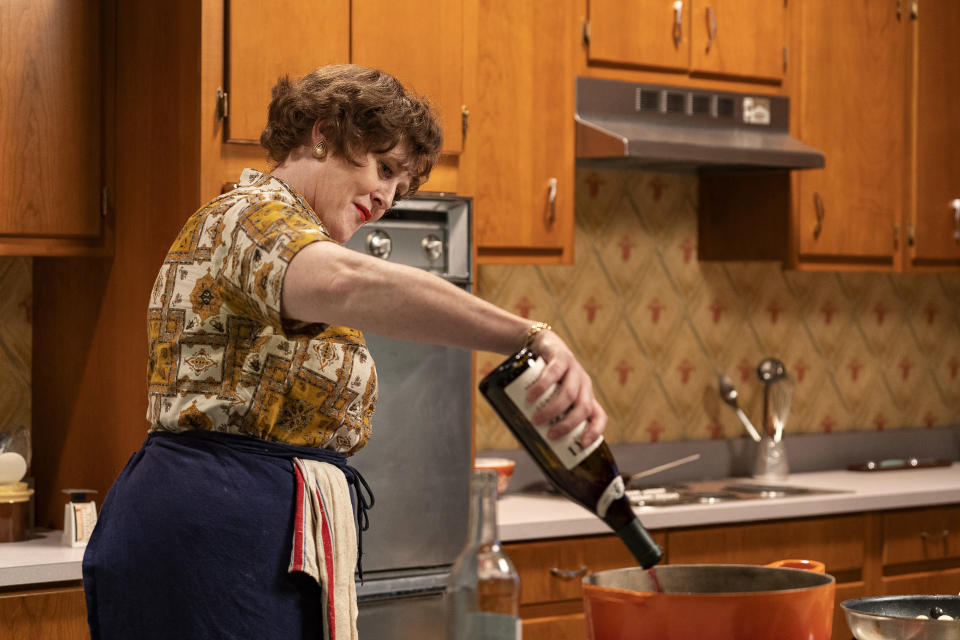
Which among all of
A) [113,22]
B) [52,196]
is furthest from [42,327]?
[113,22]

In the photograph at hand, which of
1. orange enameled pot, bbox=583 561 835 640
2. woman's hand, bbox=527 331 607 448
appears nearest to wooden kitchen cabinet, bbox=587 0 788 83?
orange enameled pot, bbox=583 561 835 640

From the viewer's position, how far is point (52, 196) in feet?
8.92

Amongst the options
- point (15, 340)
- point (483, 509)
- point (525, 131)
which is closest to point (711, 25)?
point (525, 131)

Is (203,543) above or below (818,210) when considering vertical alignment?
below

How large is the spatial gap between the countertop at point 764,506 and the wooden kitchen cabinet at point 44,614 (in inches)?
33.5

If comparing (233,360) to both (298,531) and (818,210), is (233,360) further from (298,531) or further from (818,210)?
(818,210)

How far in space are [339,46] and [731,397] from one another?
185cm

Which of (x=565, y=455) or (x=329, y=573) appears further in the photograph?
(x=329, y=573)

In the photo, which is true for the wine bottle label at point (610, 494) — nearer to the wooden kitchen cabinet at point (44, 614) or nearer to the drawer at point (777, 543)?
the wooden kitchen cabinet at point (44, 614)

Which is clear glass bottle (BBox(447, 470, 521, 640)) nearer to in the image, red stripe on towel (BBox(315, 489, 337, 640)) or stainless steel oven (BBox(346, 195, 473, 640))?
red stripe on towel (BBox(315, 489, 337, 640))

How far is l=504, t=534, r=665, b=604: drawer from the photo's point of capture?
115 inches

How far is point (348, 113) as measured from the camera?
1.67m

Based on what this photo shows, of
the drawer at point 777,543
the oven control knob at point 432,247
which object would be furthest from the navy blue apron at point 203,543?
the drawer at point 777,543

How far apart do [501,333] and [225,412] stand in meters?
0.57
